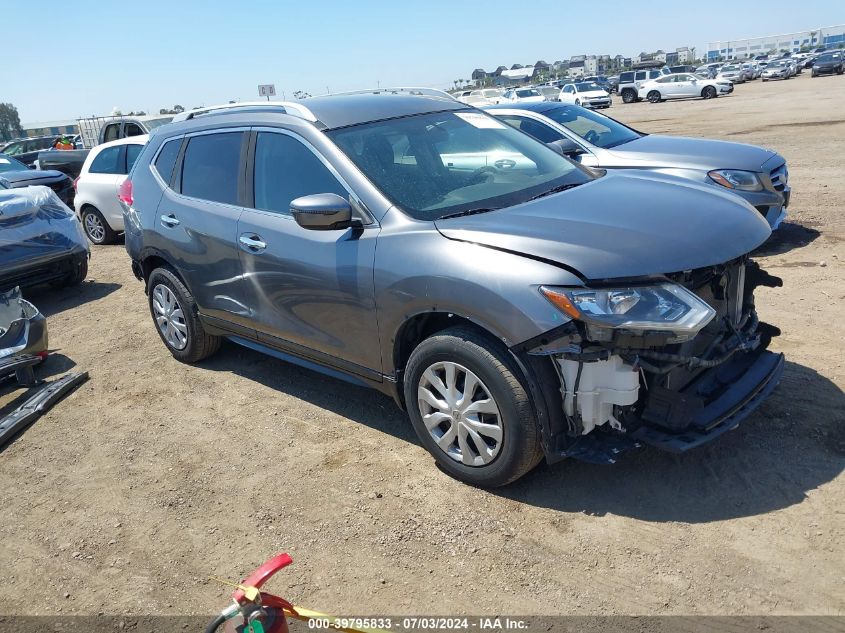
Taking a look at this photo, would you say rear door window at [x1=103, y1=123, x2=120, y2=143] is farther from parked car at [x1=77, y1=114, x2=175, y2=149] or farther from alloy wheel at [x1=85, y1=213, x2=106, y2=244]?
alloy wheel at [x1=85, y1=213, x2=106, y2=244]

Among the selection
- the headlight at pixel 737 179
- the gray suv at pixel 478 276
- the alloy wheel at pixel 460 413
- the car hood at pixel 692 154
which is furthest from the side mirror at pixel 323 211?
the headlight at pixel 737 179

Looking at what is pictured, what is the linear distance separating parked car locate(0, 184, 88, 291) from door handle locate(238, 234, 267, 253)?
4321 millimetres

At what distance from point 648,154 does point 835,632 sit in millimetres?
5871

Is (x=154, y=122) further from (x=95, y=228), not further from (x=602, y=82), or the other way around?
(x=602, y=82)

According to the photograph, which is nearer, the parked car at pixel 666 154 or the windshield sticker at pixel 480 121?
the windshield sticker at pixel 480 121

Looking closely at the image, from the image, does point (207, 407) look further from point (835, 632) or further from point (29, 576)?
point (835, 632)

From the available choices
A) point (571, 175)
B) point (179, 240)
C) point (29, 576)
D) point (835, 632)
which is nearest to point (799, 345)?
point (571, 175)

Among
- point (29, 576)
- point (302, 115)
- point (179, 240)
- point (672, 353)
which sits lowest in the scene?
point (29, 576)

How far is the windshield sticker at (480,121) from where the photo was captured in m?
4.71

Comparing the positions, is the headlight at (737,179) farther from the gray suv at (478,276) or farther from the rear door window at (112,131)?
the rear door window at (112,131)

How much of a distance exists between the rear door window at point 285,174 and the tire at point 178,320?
1304 mm

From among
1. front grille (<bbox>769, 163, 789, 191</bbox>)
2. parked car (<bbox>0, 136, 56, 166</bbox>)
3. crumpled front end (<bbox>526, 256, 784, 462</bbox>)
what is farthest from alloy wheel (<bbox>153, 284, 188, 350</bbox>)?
parked car (<bbox>0, 136, 56, 166</bbox>)

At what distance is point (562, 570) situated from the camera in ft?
9.88

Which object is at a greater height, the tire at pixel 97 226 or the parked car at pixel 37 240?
the parked car at pixel 37 240
